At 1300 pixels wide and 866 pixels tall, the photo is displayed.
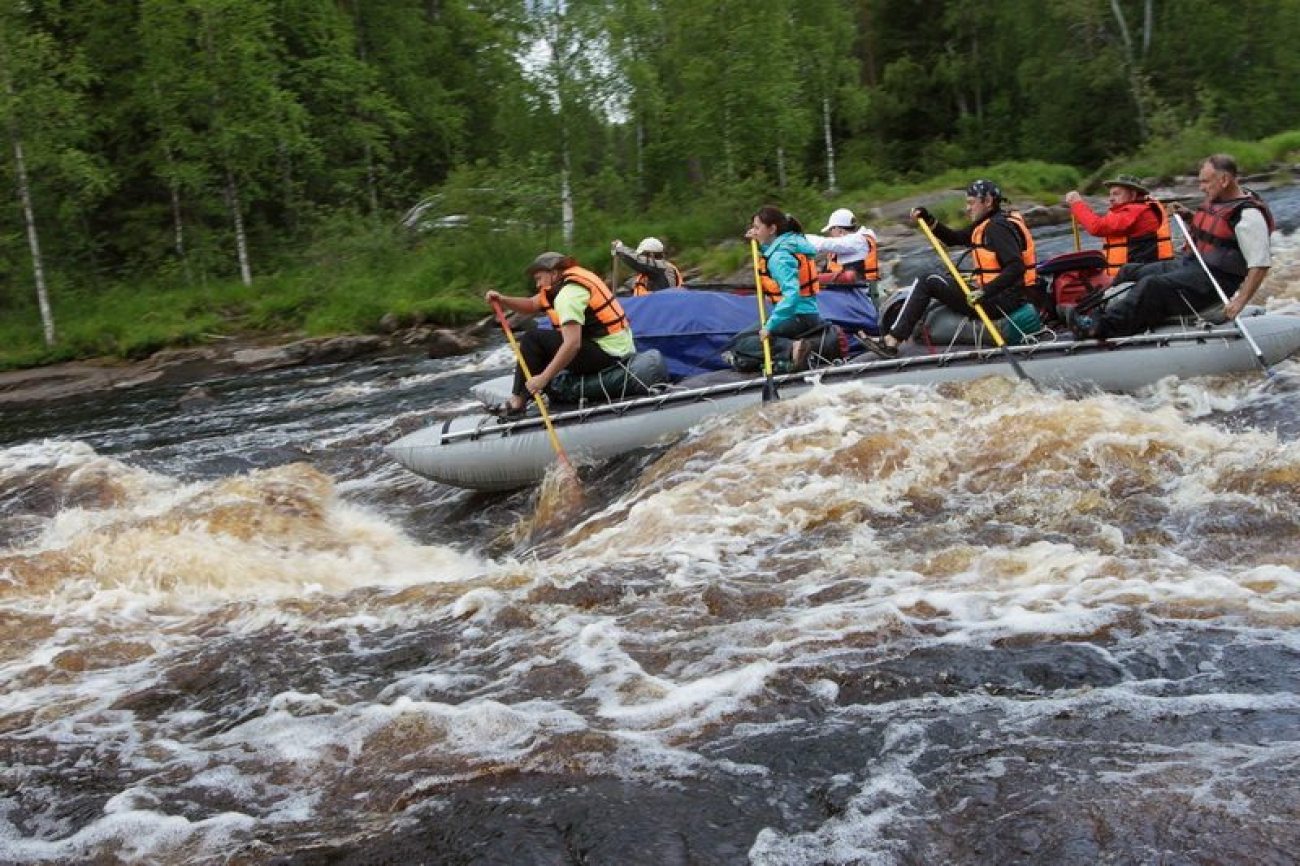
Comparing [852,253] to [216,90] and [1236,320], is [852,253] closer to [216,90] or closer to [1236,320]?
[1236,320]

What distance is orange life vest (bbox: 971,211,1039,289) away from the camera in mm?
8484

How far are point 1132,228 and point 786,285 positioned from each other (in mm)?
2875

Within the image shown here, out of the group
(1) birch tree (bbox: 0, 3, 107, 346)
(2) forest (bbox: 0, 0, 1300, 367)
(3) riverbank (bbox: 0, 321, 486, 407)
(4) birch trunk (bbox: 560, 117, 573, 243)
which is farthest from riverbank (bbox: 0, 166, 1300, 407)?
(4) birch trunk (bbox: 560, 117, 573, 243)

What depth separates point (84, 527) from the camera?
873 cm

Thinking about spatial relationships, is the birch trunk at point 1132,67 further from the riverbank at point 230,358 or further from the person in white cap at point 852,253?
the person in white cap at point 852,253

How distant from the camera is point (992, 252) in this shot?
8.47m

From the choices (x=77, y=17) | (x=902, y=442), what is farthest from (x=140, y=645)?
(x=77, y=17)

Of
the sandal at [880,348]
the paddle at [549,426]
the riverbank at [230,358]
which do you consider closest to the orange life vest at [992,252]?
the sandal at [880,348]

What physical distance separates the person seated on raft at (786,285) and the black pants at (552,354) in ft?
3.82

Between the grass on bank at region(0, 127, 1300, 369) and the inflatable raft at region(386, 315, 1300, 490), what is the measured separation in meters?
12.5

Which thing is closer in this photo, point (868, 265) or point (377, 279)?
point (868, 265)

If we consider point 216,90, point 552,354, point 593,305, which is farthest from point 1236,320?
point 216,90

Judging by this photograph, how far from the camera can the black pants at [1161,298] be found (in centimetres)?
835

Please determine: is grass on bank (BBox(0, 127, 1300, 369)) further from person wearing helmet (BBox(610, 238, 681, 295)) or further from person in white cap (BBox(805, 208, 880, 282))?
person in white cap (BBox(805, 208, 880, 282))
